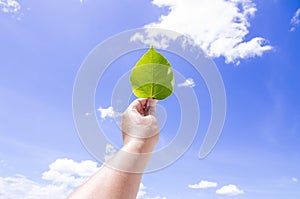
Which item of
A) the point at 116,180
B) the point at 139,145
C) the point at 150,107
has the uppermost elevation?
the point at 150,107

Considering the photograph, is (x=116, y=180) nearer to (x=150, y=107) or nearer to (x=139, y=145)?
(x=139, y=145)

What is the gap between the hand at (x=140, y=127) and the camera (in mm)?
1367

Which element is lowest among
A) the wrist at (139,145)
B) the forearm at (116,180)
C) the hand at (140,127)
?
the forearm at (116,180)

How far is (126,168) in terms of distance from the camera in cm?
119

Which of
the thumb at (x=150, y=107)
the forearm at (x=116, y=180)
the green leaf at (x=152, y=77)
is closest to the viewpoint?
the forearm at (x=116, y=180)

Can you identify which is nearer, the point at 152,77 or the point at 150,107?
the point at 152,77

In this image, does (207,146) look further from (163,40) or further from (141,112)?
(163,40)

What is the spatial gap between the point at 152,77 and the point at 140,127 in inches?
9.6

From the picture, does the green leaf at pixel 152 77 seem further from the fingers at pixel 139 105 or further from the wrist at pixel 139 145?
the wrist at pixel 139 145

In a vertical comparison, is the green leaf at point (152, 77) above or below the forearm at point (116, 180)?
above

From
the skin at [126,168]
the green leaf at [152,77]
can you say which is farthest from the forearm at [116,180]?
the green leaf at [152,77]

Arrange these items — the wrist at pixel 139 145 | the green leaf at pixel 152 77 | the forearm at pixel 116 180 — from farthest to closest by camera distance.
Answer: the green leaf at pixel 152 77, the wrist at pixel 139 145, the forearm at pixel 116 180

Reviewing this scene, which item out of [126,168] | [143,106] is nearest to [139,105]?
[143,106]

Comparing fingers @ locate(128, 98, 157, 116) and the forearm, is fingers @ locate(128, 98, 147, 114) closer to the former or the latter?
fingers @ locate(128, 98, 157, 116)
